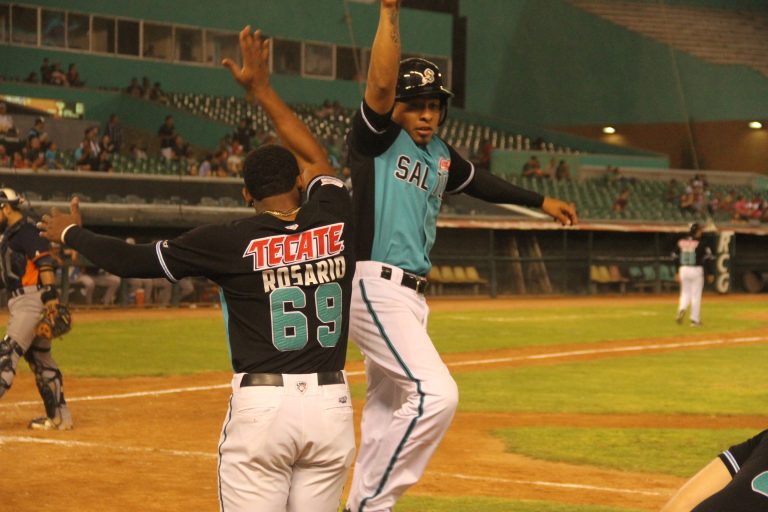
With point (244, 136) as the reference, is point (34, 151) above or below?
below

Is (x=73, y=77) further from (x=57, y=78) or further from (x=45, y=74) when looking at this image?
(x=45, y=74)

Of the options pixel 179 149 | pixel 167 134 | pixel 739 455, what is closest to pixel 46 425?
pixel 739 455

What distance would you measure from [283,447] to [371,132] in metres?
1.77

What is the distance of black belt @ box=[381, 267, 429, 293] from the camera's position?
18.8 ft

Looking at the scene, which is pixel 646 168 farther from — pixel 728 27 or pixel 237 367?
pixel 237 367

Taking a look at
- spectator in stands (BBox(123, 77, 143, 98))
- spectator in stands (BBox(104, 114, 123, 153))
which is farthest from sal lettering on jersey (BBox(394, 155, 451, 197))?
spectator in stands (BBox(123, 77, 143, 98))

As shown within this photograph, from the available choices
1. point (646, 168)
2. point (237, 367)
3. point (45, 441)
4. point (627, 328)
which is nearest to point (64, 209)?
point (627, 328)

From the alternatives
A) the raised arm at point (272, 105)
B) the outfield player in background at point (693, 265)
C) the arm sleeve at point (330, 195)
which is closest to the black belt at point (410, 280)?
the raised arm at point (272, 105)

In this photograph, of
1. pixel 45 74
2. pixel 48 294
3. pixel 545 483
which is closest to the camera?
pixel 545 483

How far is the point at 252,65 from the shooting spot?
202 inches

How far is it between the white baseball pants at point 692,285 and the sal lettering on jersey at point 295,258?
63.6 feet

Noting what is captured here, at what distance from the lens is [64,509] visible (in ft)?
24.6

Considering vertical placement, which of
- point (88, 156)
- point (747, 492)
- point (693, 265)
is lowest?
point (693, 265)

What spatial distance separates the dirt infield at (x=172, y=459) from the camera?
26.2 feet
